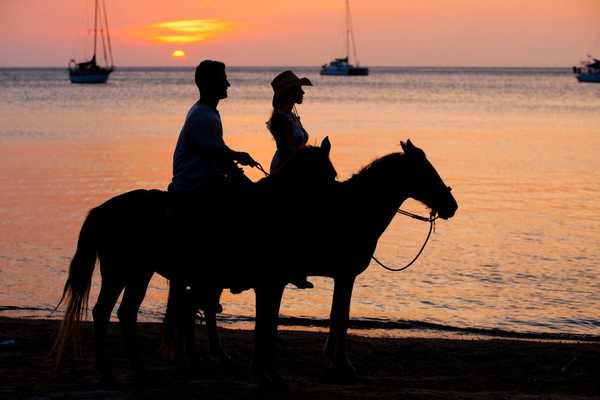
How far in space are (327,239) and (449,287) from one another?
779cm

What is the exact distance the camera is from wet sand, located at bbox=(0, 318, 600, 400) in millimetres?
8227

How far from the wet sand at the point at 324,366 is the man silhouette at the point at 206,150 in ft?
5.94

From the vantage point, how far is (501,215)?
23.7 metres

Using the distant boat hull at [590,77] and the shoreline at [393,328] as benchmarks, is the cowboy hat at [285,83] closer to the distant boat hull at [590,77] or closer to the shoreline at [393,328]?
the shoreline at [393,328]

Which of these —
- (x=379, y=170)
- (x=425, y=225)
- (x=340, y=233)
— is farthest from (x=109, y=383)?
(x=425, y=225)

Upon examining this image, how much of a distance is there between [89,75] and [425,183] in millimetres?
135496

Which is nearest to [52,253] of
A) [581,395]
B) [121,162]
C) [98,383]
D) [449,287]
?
[449,287]

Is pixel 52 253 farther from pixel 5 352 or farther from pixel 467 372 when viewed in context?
pixel 467 372

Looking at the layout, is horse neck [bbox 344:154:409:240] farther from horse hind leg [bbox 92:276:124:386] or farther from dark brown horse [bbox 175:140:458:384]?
horse hind leg [bbox 92:276:124:386]

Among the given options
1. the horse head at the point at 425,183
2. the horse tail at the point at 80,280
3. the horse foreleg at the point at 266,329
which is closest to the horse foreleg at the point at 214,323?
the horse foreleg at the point at 266,329

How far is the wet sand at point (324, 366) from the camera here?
8.23 meters

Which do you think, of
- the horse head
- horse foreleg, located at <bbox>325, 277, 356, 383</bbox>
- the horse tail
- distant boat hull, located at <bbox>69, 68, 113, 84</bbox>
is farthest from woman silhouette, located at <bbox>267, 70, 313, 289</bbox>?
distant boat hull, located at <bbox>69, 68, 113, 84</bbox>

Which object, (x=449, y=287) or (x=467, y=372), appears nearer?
(x=467, y=372)

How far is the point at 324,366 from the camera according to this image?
9.97 metres
